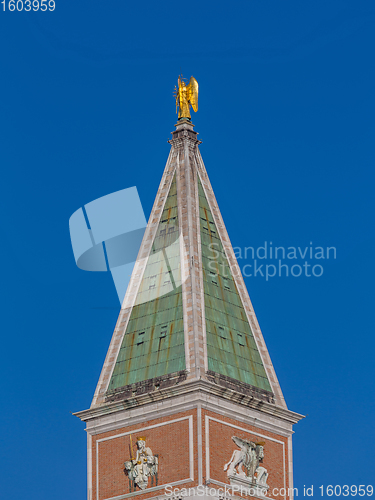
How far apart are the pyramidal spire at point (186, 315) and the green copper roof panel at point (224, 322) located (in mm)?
50

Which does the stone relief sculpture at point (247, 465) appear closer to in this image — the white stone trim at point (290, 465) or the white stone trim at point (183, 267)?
the white stone trim at point (290, 465)

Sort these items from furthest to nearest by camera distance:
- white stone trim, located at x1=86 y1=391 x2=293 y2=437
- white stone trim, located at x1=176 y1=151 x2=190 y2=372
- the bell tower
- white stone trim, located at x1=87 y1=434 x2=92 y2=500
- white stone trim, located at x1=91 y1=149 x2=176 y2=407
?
1. white stone trim, located at x1=91 y1=149 x2=176 y2=407
2. white stone trim, located at x1=87 y1=434 x2=92 y2=500
3. white stone trim, located at x1=176 y1=151 x2=190 y2=372
4. white stone trim, located at x1=86 y1=391 x2=293 y2=437
5. the bell tower

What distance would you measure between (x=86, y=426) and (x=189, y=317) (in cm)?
739

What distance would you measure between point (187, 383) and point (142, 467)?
178 inches

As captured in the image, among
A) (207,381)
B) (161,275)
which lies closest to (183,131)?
(161,275)

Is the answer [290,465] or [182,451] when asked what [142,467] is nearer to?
[182,451]

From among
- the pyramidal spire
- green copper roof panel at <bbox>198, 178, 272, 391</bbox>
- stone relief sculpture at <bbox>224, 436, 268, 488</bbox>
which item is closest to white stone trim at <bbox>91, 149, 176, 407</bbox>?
the pyramidal spire

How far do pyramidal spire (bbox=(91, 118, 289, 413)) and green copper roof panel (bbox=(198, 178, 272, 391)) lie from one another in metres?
0.05

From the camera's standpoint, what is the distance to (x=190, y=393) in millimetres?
93000

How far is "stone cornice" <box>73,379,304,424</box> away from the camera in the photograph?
9294cm

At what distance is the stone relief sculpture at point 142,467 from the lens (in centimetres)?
9294

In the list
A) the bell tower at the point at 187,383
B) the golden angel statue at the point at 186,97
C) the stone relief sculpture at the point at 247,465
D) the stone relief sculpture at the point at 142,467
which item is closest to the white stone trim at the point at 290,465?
the bell tower at the point at 187,383

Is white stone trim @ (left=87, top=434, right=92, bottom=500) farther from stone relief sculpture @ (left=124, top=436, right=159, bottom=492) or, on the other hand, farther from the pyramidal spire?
stone relief sculpture @ (left=124, top=436, right=159, bottom=492)

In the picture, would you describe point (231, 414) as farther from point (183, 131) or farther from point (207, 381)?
point (183, 131)
